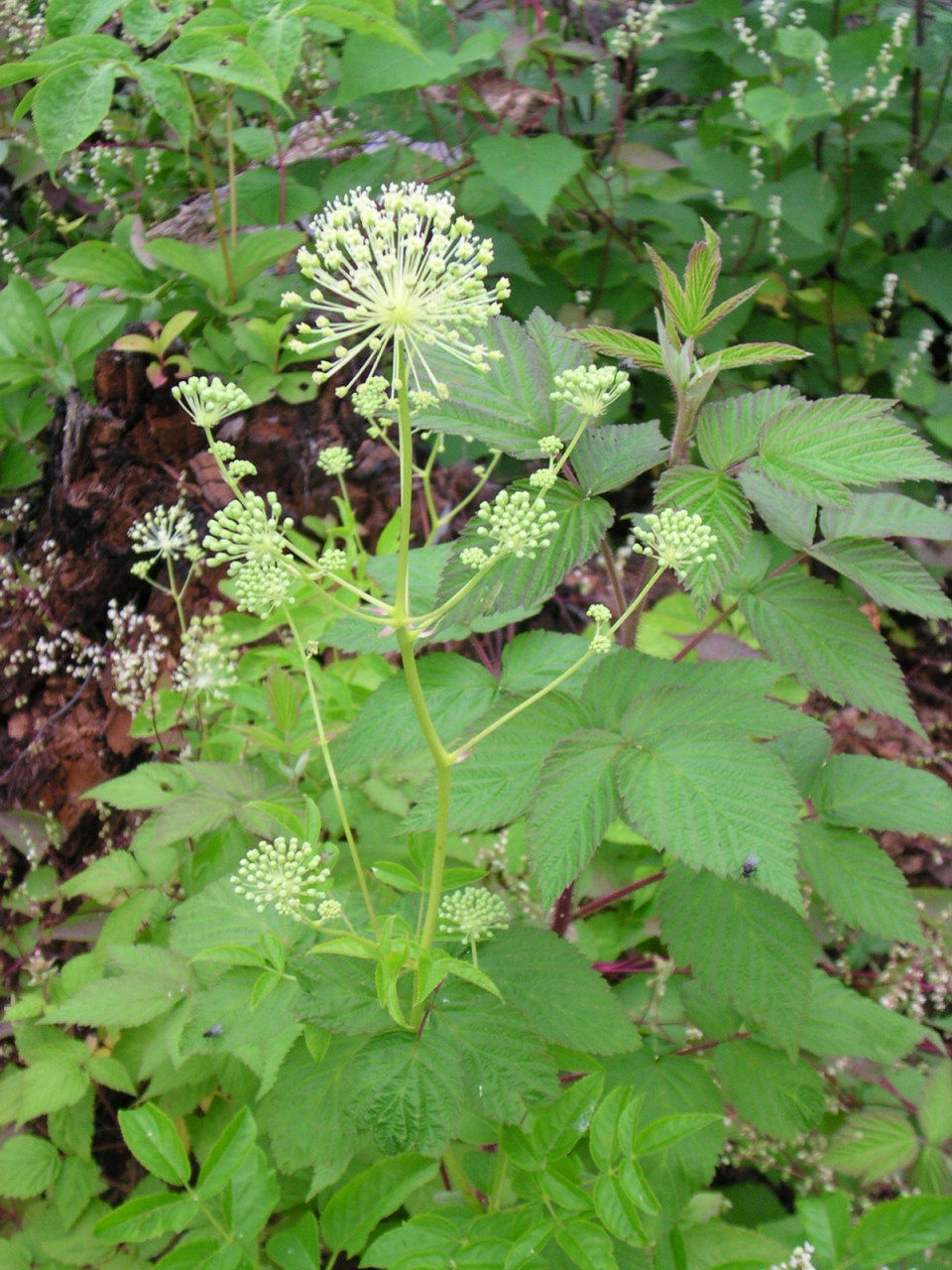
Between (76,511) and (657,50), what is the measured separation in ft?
7.52

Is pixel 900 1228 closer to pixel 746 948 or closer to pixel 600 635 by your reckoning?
pixel 746 948

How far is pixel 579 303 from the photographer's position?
8.84 feet

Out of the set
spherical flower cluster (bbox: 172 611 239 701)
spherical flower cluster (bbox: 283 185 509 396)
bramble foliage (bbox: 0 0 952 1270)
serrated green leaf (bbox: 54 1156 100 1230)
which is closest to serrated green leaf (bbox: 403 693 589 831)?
bramble foliage (bbox: 0 0 952 1270)

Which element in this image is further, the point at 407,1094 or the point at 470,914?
the point at 470,914

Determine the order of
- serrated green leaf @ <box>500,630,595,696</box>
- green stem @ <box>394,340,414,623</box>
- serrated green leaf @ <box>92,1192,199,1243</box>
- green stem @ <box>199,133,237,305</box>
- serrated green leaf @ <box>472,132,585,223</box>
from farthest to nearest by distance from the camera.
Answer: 1. green stem @ <box>199,133,237,305</box>
2. serrated green leaf @ <box>472,132,585,223</box>
3. serrated green leaf @ <box>500,630,595,696</box>
4. serrated green leaf @ <box>92,1192,199,1243</box>
5. green stem @ <box>394,340,414,623</box>

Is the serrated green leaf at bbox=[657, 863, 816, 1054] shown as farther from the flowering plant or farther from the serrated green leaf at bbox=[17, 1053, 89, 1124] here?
the serrated green leaf at bbox=[17, 1053, 89, 1124]

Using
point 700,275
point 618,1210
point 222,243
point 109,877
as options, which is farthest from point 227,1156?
point 222,243

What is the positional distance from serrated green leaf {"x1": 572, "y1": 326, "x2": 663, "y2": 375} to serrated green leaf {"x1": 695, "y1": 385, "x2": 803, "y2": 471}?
99mm

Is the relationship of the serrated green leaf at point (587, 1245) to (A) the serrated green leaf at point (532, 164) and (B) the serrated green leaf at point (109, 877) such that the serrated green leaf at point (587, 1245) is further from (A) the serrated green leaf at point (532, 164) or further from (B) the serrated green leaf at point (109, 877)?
(A) the serrated green leaf at point (532, 164)

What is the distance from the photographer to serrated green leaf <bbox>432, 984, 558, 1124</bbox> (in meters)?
0.98

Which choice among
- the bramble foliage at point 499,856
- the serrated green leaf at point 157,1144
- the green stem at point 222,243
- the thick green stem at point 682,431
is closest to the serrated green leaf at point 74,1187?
the bramble foliage at point 499,856

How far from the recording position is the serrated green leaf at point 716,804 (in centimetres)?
89

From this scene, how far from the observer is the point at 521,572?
104 centimetres

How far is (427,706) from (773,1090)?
0.73m
